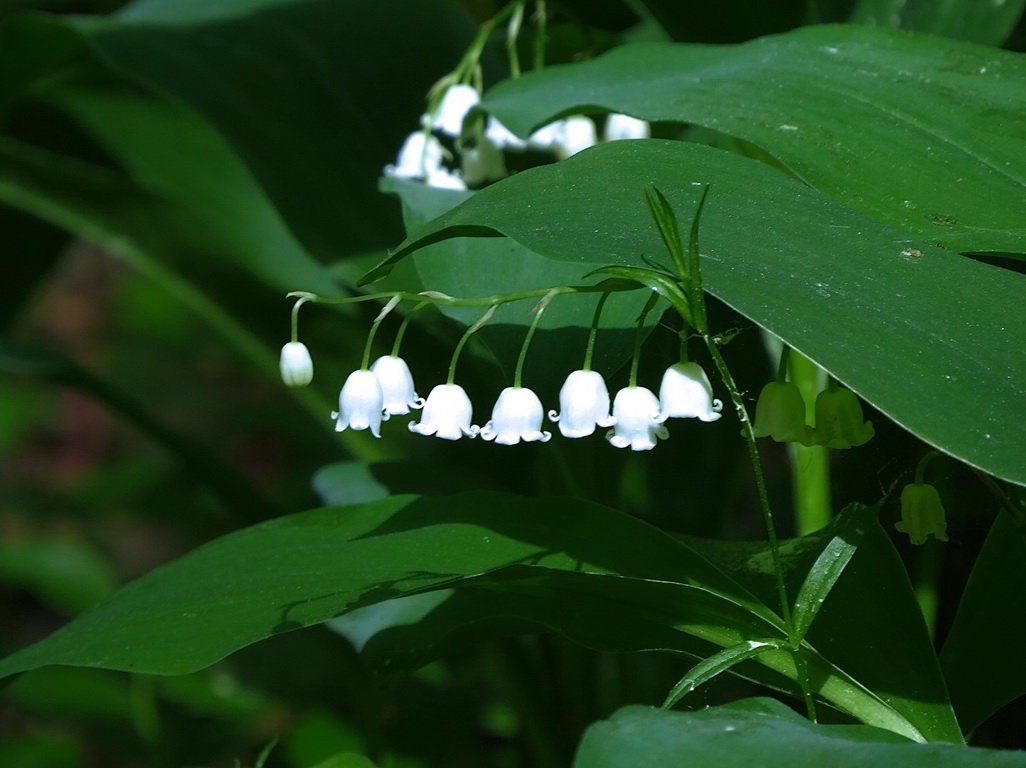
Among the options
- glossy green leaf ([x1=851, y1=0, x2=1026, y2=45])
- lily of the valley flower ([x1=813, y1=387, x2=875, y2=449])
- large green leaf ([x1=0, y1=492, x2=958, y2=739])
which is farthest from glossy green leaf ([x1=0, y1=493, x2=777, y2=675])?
glossy green leaf ([x1=851, y1=0, x2=1026, y2=45])

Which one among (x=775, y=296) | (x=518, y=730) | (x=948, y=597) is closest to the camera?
(x=775, y=296)

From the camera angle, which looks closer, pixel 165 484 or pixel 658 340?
pixel 658 340

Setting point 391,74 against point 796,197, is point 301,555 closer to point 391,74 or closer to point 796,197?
point 796,197

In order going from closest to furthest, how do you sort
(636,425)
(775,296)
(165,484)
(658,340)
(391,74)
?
(775,296) → (636,425) → (658,340) → (391,74) → (165,484)

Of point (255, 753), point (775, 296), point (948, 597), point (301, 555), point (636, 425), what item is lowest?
point (255, 753)

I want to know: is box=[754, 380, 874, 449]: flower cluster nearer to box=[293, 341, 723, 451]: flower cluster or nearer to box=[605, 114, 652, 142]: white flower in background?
box=[293, 341, 723, 451]: flower cluster

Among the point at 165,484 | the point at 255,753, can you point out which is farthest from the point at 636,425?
the point at 165,484
